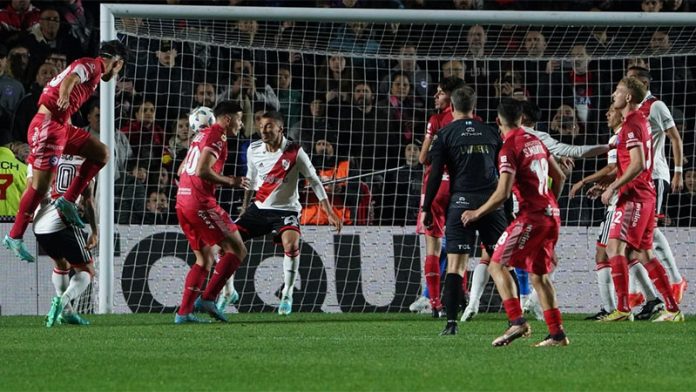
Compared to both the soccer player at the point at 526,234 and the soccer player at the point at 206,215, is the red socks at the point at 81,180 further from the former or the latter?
the soccer player at the point at 526,234

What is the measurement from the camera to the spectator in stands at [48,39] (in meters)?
16.7

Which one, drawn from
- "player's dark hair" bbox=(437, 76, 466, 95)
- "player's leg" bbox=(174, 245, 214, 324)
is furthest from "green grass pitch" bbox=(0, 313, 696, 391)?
"player's dark hair" bbox=(437, 76, 466, 95)

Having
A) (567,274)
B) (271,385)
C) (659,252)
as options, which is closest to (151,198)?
(567,274)

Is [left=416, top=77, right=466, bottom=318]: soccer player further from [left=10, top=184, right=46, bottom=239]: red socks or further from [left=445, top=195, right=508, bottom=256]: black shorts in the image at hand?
[left=10, top=184, right=46, bottom=239]: red socks

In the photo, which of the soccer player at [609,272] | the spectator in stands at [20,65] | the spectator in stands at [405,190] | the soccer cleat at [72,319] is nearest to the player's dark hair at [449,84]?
the soccer player at [609,272]

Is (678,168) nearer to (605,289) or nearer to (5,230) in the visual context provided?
(605,289)

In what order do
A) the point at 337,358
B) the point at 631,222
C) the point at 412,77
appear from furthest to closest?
the point at 412,77 < the point at 631,222 < the point at 337,358

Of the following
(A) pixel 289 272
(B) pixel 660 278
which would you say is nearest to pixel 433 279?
(A) pixel 289 272

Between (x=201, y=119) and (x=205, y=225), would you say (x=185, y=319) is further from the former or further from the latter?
(x=201, y=119)

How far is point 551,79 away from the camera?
1705 cm

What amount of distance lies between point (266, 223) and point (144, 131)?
131 inches

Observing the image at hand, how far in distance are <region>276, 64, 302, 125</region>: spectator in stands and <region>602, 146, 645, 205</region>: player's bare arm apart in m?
6.20

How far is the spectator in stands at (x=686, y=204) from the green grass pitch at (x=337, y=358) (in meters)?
5.00

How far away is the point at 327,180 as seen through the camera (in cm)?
1623
